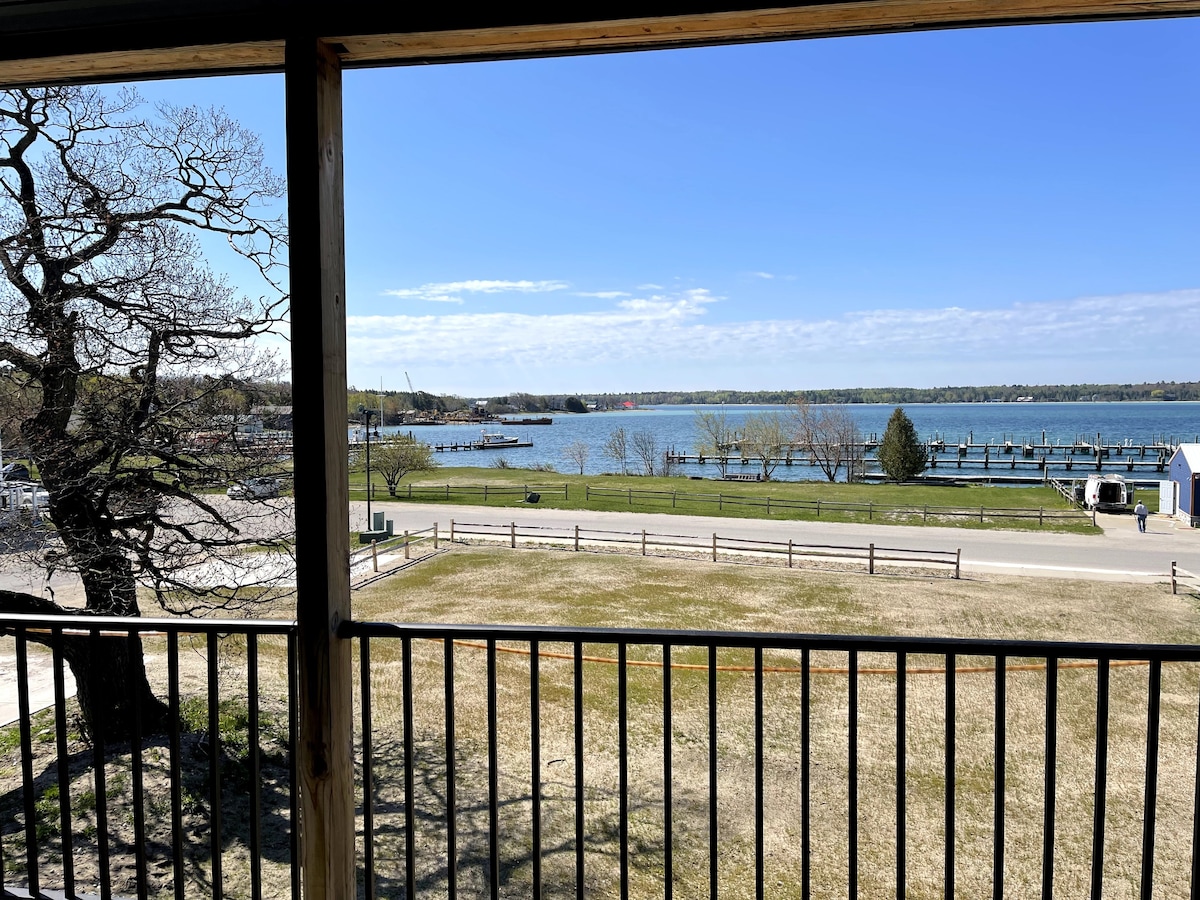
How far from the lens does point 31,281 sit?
3744mm

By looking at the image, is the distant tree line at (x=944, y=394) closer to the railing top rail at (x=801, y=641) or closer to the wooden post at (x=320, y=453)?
the railing top rail at (x=801, y=641)

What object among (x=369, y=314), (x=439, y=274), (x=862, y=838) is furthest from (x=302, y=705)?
(x=439, y=274)

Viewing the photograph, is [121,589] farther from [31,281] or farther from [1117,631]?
[1117,631]

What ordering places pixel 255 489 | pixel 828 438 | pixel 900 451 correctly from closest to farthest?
pixel 255 489, pixel 900 451, pixel 828 438

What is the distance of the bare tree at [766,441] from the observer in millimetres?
38406

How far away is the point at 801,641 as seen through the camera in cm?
117

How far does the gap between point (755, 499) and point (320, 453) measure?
Answer: 2504cm

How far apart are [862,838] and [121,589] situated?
19.3ft

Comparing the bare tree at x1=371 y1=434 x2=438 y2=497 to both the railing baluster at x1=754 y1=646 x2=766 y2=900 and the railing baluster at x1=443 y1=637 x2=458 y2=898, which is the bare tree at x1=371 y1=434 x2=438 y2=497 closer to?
the railing baluster at x1=443 y1=637 x2=458 y2=898

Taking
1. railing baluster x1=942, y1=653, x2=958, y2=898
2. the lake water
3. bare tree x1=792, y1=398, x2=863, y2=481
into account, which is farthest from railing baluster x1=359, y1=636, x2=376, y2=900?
bare tree x1=792, y1=398, x2=863, y2=481

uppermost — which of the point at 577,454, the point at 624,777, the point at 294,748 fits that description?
the point at 294,748

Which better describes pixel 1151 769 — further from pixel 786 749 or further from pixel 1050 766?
pixel 786 749

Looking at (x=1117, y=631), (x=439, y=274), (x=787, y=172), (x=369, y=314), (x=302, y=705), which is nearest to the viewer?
(x=302, y=705)

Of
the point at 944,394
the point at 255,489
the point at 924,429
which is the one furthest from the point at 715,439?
the point at 255,489
